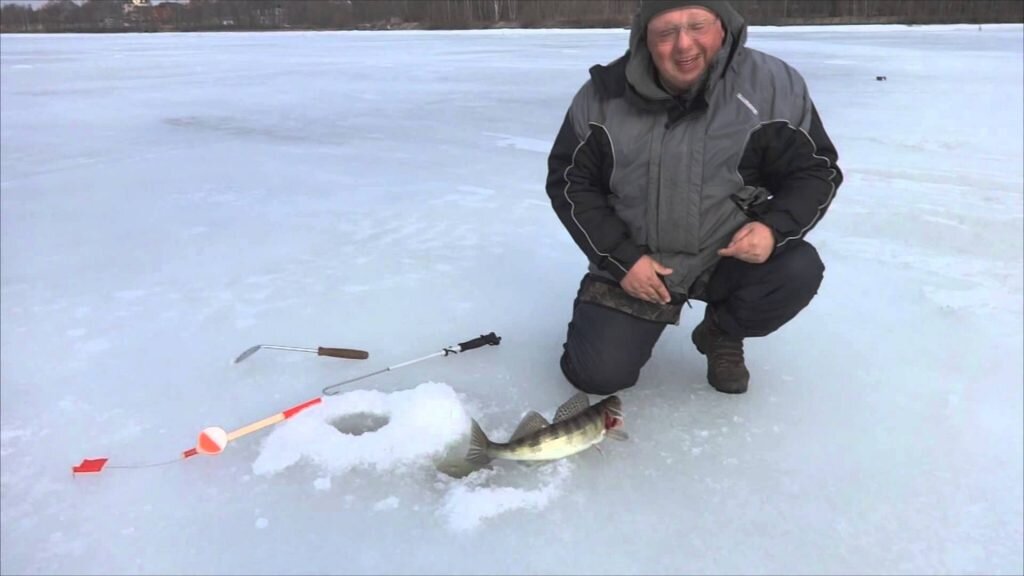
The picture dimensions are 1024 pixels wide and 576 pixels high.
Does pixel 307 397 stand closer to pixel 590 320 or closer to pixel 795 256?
pixel 590 320

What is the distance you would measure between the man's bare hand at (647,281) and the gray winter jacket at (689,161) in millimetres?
26

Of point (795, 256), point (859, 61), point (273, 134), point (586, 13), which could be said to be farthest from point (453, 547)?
point (586, 13)

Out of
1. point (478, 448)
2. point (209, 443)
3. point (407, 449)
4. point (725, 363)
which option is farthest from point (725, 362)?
point (209, 443)

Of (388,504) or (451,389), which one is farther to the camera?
(451,389)

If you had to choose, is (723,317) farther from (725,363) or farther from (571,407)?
(571,407)

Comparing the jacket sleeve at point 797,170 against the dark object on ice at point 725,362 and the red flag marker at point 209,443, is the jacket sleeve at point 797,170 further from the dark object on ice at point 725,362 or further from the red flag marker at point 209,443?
the red flag marker at point 209,443

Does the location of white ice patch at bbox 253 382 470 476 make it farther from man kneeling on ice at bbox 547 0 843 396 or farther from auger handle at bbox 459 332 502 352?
man kneeling on ice at bbox 547 0 843 396

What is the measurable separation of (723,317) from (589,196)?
0.47m

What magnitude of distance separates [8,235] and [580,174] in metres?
2.65

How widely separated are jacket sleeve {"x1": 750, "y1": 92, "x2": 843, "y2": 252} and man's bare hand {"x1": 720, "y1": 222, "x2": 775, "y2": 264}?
0.9 inches

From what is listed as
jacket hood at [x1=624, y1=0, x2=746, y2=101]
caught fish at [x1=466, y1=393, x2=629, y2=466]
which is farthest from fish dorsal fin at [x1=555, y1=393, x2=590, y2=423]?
jacket hood at [x1=624, y1=0, x2=746, y2=101]

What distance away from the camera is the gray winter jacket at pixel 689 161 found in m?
1.62

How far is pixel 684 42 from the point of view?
1533 millimetres

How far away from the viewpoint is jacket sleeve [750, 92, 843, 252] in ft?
5.37
